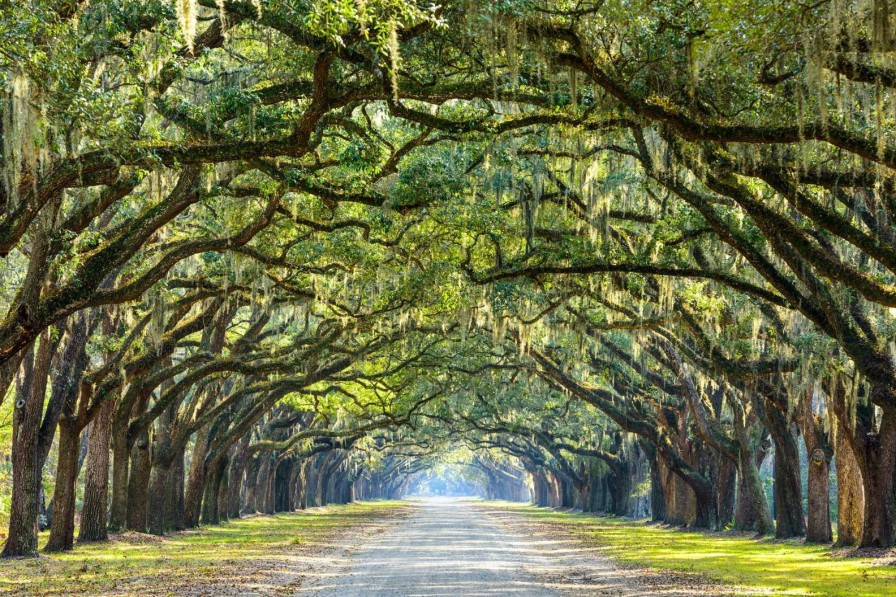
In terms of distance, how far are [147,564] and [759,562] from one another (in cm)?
1201

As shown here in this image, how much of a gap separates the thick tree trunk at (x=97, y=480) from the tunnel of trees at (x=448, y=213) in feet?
0.26

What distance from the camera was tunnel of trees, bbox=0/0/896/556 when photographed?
31.6ft

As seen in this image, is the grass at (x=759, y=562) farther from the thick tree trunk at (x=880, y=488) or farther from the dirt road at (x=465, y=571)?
the dirt road at (x=465, y=571)

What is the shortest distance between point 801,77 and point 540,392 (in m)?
31.5

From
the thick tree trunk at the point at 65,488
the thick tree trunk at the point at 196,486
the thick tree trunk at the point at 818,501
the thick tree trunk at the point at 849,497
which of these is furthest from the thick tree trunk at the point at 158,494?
the thick tree trunk at the point at 849,497

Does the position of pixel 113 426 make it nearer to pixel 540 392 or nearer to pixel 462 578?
pixel 462 578

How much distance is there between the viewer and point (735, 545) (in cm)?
2550

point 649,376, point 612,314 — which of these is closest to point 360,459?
point 649,376

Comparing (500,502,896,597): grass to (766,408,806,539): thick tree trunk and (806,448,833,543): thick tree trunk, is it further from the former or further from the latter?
(766,408,806,539): thick tree trunk

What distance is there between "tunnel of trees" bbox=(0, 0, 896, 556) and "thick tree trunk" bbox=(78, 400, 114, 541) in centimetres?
8

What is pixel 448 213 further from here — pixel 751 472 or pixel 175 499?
pixel 175 499

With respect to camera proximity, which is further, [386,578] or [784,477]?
[784,477]

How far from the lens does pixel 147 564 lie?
1756 centimetres

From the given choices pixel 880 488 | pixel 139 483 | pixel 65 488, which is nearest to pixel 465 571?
pixel 65 488
